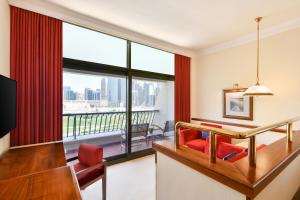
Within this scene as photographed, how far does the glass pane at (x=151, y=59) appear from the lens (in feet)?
11.6

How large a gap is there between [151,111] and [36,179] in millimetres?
3875

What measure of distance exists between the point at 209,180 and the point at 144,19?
9.00 ft

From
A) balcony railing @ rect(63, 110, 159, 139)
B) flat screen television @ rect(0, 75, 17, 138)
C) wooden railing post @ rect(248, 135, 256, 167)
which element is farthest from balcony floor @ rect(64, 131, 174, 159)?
wooden railing post @ rect(248, 135, 256, 167)

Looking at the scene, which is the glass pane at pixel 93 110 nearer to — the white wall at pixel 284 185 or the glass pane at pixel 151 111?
the glass pane at pixel 151 111

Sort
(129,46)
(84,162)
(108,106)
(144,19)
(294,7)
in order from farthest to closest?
(108,106) < (129,46) < (144,19) < (294,7) < (84,162)

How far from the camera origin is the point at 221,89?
3955 mm

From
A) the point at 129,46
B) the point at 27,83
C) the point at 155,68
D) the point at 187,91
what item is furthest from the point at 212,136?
the point at 187,91

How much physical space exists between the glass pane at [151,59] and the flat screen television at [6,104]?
2.31 m

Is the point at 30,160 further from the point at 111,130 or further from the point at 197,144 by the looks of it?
the point at 111,130

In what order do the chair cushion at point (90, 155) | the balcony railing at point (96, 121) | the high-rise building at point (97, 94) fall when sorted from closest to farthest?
1. the chair cushion at point (90, 155)
2. the high-rise building at point (97, 94)
3. the balcony railing at point (96, 121)

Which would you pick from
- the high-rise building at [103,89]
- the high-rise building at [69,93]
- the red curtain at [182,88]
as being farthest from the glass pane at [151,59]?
the high-rise building at [69,93]

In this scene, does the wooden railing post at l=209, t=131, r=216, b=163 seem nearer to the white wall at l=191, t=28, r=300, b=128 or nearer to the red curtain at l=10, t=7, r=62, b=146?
the red curtain at l=10, t=7, r=62, b=146

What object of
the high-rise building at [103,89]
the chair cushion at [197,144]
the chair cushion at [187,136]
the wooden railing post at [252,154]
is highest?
the high-rise building at [103,89]

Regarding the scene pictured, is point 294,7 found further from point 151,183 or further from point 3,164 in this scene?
point 3,164
